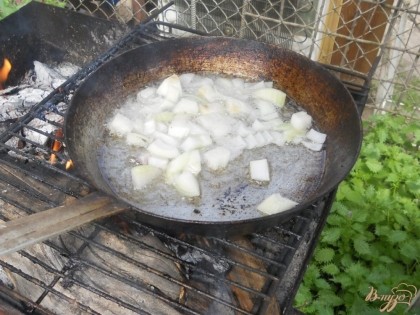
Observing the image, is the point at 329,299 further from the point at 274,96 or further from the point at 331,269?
the point at 274,96

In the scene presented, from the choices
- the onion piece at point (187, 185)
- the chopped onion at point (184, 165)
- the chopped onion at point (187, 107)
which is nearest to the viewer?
the onion piece at point (187, 185)

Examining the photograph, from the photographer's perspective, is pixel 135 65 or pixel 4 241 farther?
pixel 135 65

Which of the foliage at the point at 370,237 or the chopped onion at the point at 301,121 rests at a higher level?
the chopped onion at the point at 301,121

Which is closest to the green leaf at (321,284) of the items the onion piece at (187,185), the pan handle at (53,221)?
the onion piece at (187,185)

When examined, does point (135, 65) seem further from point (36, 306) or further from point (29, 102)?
point (36, 306)

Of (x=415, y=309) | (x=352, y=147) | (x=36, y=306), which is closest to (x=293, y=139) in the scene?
(x=352, y=147)

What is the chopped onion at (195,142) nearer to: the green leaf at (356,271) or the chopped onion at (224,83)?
the chopped onion at (224,83)
